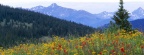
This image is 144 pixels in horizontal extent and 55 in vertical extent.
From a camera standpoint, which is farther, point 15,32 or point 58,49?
point 15,32

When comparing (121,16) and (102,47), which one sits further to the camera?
(121,16)

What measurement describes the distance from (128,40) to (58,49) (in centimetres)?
209

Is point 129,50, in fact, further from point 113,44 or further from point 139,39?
point 139,39

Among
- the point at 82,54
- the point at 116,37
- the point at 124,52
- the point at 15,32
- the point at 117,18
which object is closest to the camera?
the point at 124,52

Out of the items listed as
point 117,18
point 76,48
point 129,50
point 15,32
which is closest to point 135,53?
point 129,50

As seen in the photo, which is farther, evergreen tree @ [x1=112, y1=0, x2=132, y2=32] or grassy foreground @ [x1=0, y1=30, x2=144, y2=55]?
evergreen tree @ [x1=112, y1=0, x2=132, y2=32]

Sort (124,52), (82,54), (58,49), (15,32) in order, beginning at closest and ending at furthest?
(124,52), (82,54), (58,49), (15,32)

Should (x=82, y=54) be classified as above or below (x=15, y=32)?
above

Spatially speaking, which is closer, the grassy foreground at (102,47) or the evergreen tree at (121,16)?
the grassy foreground at (102,47)

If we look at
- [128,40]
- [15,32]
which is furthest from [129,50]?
[15,32]

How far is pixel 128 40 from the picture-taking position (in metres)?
9.62

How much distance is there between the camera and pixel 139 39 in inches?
376

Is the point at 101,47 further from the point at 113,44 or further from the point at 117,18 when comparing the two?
the point at 117,18

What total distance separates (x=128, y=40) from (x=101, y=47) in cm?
111
